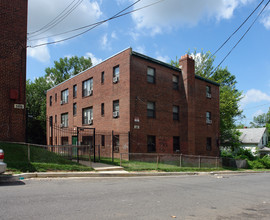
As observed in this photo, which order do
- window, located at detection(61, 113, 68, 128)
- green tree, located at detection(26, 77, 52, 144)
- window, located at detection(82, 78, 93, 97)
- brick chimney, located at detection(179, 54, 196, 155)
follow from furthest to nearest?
green tree, located at detection(26, 77, 52, 144) < window, located at detection(61, 113, 68, 128) < window, located at detection(82, 78, 93, 97) < brick chimney, located at detection(179, 54, 196, 155)

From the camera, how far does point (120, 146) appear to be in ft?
64.4

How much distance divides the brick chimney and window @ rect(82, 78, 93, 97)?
8.86 meters

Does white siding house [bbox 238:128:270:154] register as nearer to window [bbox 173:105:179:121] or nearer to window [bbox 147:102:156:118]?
window [bbox 173:105:179:121]

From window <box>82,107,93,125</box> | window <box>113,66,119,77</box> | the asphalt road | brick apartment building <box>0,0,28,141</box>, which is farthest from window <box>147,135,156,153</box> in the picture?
the asphalt road

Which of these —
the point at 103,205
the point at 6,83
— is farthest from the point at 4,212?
the point at 6,83

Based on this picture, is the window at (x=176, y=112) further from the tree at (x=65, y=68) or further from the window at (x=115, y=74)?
the tree at (x=65, y=68)

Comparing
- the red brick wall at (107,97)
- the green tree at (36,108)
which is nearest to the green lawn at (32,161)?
the red brick wall at (107,97)

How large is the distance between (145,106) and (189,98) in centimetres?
525

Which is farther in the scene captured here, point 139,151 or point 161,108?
point 161,108

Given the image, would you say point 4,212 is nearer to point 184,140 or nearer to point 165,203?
point 165,203

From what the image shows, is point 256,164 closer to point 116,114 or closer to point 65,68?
point 116,114

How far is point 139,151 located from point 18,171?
35.6 feet

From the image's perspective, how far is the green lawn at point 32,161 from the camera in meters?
10.3

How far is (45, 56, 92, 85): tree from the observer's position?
4644 cm
